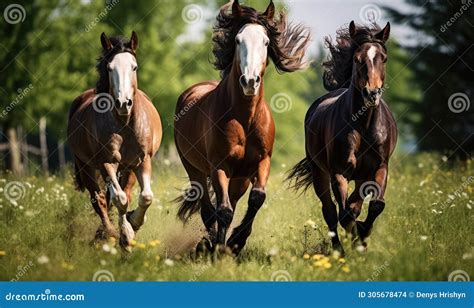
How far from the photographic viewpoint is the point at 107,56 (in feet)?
28.1

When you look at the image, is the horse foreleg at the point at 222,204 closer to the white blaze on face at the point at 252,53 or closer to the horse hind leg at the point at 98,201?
the white blaze on face at the point at 252,53

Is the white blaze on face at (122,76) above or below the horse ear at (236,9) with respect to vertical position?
below

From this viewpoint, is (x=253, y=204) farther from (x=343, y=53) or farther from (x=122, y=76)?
(x=343, y=53)

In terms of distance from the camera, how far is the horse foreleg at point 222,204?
328 inches

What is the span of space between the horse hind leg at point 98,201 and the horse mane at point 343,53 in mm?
3446

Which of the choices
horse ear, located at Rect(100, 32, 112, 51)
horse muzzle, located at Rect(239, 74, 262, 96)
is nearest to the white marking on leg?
horse ear, located at Rect(100, 32, 112, 51)

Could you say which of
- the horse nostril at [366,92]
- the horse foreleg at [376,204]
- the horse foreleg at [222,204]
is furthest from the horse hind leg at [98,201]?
the horse nostril at [366,92]

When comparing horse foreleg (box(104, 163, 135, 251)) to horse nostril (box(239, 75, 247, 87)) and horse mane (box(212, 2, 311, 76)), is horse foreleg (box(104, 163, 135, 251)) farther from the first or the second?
horse nostril (box(239, 75, 247, 87))

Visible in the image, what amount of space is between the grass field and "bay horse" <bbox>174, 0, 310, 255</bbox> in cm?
63

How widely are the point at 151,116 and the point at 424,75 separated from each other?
1294cm

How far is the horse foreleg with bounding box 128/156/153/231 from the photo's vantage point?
8.73 meters

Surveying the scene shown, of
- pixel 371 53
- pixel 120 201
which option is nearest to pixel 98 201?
pixel 120 201

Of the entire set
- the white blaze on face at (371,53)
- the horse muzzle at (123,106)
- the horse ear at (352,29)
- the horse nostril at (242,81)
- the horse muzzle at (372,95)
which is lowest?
the horse muzzle at (372,95)

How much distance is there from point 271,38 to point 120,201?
253 centimetres
